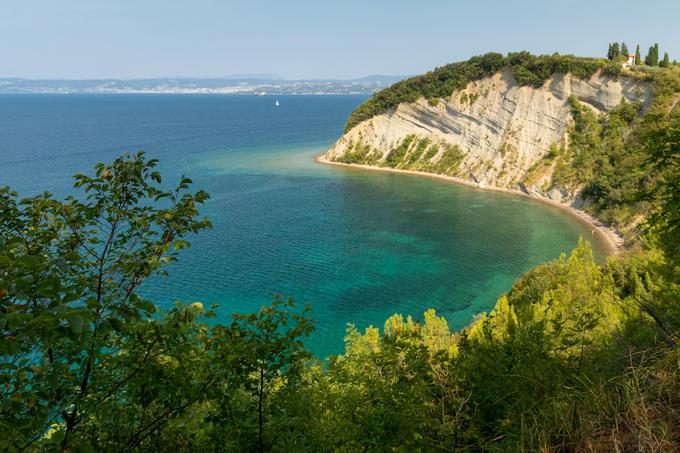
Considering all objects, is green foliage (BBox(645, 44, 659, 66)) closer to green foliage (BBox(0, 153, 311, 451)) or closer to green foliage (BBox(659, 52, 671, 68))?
green foliage (BBox(659, 52, 671, 68))

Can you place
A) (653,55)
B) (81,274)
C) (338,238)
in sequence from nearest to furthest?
(81,274)
(338,238)
(653,55)

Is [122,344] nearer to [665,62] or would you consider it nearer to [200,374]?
[200,374]

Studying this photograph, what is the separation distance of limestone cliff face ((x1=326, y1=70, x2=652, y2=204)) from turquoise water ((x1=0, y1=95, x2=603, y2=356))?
Answer: 6.26 metres

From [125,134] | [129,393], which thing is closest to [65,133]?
[125,134]

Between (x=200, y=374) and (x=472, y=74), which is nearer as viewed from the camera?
(x=200, y=374)

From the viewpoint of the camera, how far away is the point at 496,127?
77.6 m

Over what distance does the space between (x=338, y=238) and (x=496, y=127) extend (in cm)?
4421

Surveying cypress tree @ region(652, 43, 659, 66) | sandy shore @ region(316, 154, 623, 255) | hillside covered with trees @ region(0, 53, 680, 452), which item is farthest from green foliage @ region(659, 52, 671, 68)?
hillside covered with trees @ region(0, 53, 680, 452)

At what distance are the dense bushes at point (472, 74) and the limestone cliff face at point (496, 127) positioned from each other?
1184 millimetres

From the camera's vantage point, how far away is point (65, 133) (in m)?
138

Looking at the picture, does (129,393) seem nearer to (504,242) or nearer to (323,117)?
(504,242)

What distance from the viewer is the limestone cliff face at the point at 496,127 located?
66750 millimetres

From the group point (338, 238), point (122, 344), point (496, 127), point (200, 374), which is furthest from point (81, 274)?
point (496, 127)

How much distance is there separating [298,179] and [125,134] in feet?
282
